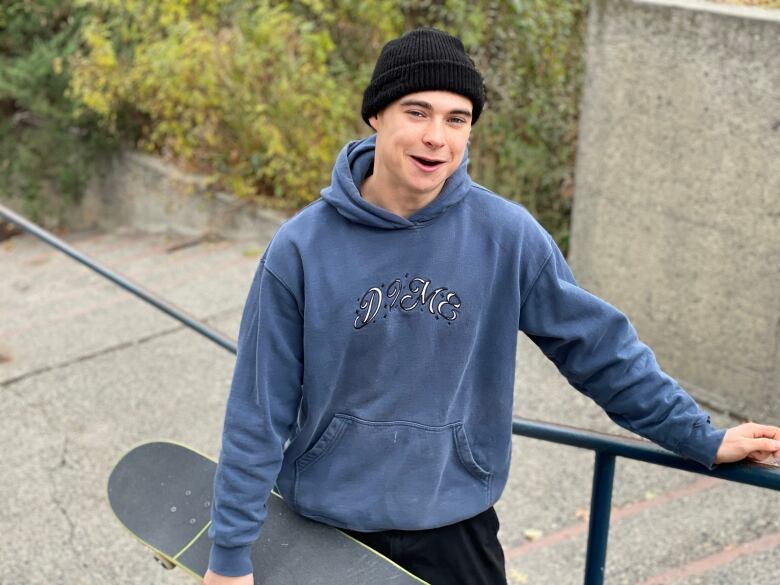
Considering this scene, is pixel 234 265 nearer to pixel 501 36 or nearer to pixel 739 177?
pixel 501 36

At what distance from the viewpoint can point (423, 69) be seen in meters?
1.74

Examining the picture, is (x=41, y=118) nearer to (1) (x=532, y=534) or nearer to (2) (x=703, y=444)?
(1) (x=532, y=534)

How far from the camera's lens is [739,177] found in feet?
13.1

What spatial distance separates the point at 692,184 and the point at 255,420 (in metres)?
2.81

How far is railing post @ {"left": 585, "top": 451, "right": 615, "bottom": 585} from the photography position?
1.94 meters

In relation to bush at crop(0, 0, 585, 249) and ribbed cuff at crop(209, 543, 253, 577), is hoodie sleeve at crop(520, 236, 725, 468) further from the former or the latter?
bush at crop(0, 0, 585, 249)

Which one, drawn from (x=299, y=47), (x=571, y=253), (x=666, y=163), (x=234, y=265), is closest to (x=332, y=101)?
(x=299, y=47)

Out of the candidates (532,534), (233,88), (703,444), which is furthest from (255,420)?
(233,88)

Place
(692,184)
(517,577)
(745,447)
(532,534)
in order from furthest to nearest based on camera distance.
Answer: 1. (692,184)
2. (532,534)
3. (517,577)
4. (745,447)

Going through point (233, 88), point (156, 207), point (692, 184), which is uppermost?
point (692, 184)

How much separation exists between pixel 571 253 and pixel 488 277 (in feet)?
10.4

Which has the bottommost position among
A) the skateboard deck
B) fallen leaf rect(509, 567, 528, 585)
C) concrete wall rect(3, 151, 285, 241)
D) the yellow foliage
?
concrete wall rect(3, 151, 285, 241)

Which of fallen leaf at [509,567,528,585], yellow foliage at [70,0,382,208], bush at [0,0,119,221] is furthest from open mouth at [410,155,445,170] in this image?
bush at [0,0,119,221]

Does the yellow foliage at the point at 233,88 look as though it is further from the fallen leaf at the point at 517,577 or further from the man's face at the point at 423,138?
the man's face at the point at 423,138
